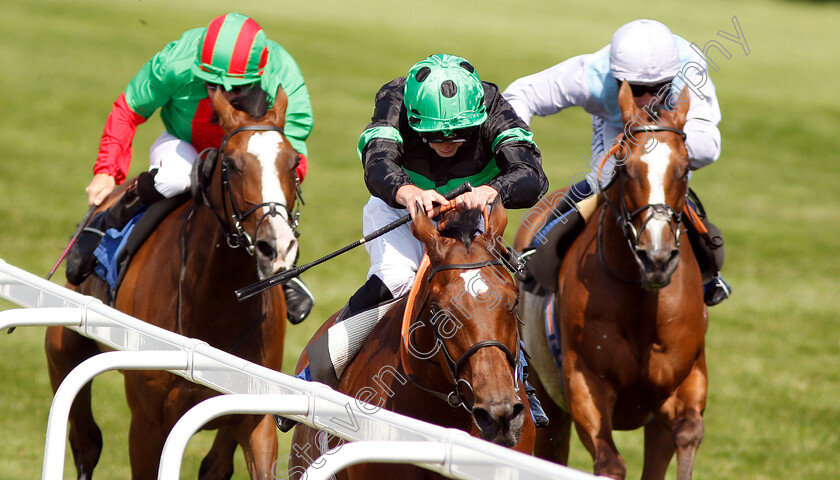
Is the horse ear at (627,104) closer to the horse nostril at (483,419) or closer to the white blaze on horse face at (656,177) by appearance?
the white blaze on horse face at (656,177)

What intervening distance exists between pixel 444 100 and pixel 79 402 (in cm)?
342

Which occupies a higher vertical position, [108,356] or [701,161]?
[701,161]

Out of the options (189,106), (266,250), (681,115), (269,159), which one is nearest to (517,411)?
(266,250)

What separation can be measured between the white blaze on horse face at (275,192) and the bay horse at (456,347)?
2.79ft

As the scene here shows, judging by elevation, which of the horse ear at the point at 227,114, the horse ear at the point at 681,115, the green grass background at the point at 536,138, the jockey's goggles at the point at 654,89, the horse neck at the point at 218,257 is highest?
the jockey's goggles at the point at 654,89

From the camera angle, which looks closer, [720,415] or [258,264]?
[258,264]

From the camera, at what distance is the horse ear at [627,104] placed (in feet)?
15.5

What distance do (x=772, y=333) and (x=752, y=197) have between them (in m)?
7.49

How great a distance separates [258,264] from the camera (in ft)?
14.4

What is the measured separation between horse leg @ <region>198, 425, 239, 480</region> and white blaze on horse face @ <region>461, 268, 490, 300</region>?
2568 mm

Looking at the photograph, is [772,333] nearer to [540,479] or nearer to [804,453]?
[804,453]

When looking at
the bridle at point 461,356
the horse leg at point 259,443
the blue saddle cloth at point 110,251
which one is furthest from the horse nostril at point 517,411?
the blue saddle cloth at point 110,251

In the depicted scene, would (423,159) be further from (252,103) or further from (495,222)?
(252,103)

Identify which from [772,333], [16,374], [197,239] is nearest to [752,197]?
[772,333]
